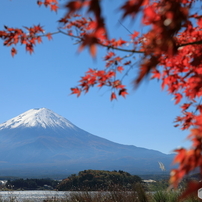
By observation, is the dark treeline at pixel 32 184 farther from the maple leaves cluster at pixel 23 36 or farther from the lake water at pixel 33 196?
the maple leaves cluster at pixel 23 36

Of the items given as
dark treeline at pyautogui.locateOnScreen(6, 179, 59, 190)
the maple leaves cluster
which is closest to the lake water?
the maple leaves cluster

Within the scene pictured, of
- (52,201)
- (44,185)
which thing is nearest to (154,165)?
(44,185)

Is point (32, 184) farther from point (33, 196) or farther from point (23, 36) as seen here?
point (23, 36)

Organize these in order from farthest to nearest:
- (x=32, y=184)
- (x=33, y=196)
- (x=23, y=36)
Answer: (x=32, y=184) → (x=33, y=196) → (x=23, y=36)

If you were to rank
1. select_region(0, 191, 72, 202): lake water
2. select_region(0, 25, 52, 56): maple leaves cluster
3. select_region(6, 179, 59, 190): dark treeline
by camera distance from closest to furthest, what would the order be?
select_region(0, 25, 52, 56): maple leaves cluster → select_region(0, 191, 72, 202): lake water → select_region(6, 179, 59, 190): dark treeline

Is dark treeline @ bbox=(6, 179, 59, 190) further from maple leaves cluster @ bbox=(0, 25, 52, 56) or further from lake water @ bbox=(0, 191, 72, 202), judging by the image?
maple leaves cluster @ bbox=(0, 25, 52, 56)

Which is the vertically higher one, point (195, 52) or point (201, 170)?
point (195, 52)

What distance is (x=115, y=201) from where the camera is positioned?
7.45 meters

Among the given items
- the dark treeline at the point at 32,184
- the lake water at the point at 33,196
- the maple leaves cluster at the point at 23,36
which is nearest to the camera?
the maple leaves cluster at the point at 23,36

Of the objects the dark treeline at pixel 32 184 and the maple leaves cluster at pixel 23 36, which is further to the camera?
the dark treeline at pixel 32 184

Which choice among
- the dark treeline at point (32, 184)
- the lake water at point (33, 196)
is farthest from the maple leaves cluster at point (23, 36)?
the dark treeline at point (32, 184)

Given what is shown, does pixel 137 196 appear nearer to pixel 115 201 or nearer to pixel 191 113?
pixel 115 201

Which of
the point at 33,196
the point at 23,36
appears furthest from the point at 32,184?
the point at 23,36

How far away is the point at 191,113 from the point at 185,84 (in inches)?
32.4
